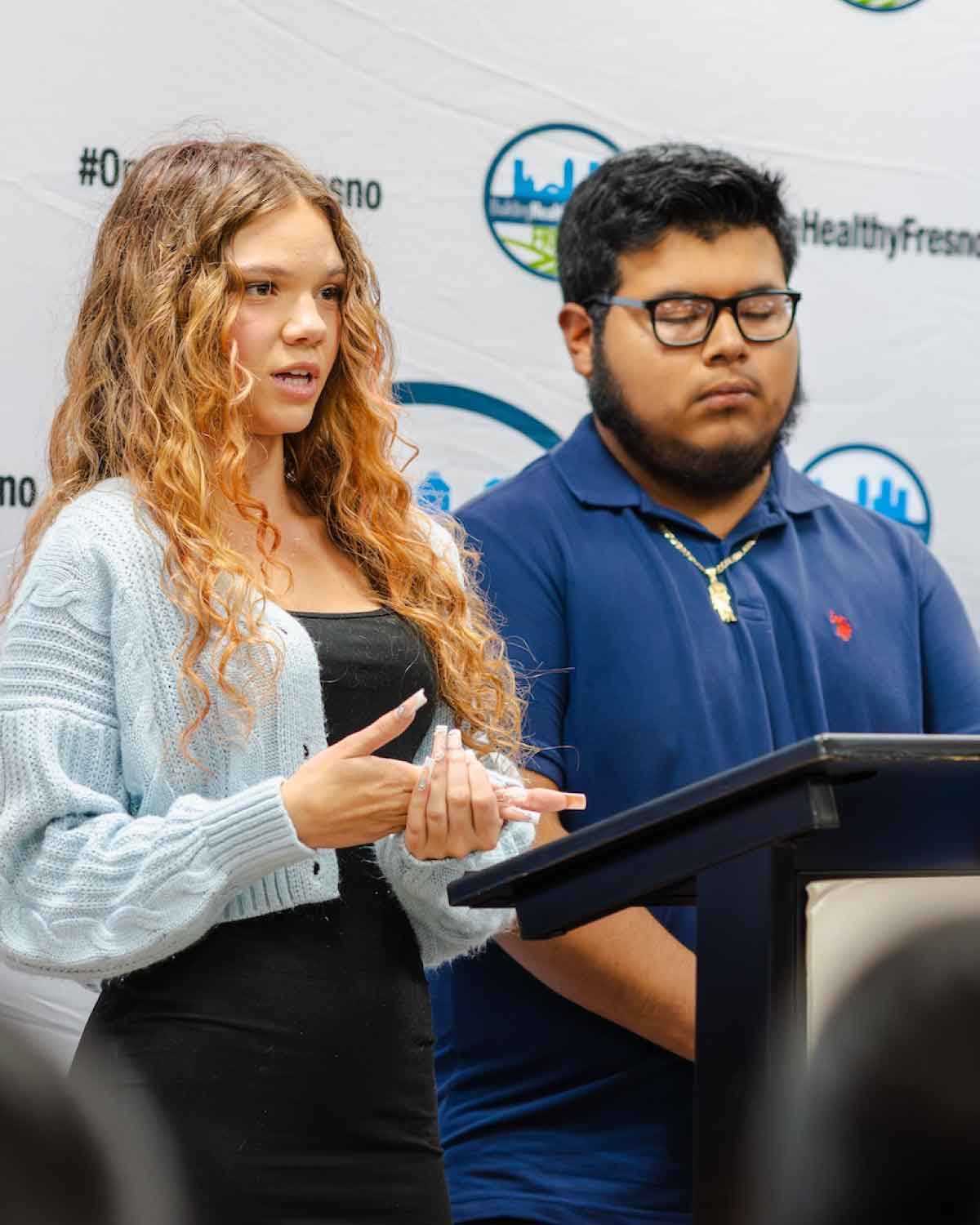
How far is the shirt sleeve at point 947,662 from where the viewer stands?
2418mm

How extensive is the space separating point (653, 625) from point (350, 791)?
835mm

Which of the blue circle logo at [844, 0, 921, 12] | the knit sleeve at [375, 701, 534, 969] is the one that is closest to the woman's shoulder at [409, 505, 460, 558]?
the knit sleeve at [375, 701, 534, 969]

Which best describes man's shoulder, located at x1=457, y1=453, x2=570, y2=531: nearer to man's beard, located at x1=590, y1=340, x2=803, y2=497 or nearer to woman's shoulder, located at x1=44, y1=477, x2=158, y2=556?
man's beard, located at x1=590, y1=340, x2=803, y2=497

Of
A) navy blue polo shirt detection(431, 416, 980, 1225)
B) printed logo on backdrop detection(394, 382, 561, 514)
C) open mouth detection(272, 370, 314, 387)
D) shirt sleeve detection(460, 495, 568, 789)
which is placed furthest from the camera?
printed logo on backdrop detection(394, 382, 561, 514)

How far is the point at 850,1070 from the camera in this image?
0.81 m

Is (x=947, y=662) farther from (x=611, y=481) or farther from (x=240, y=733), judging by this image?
(x=240, y=733)

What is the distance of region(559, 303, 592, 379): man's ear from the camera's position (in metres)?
2.53

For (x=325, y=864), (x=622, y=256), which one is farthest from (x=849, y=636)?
(x=325, y=864)

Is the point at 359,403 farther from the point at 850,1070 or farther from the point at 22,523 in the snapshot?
the point at 850,1070

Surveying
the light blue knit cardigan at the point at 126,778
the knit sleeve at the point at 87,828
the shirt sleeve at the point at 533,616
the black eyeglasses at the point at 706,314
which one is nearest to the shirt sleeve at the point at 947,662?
the black eyeglasses at the point at 706,314

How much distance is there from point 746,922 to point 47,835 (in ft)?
2.40

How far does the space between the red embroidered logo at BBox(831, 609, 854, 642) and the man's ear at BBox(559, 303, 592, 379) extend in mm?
493

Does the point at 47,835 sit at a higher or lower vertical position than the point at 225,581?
lower

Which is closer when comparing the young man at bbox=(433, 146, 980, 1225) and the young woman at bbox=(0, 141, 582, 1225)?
the young woman at bbox=(0, 141, 582, 1225)
